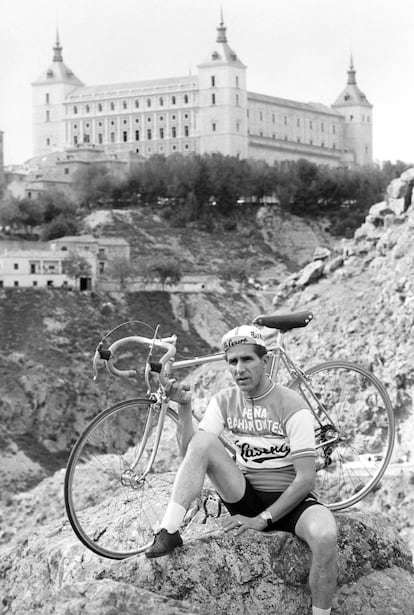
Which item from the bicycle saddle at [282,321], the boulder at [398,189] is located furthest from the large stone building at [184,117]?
the bicycle saddle at [282,321]

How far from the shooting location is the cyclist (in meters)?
7.20

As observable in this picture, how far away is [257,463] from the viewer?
7551 millimetres

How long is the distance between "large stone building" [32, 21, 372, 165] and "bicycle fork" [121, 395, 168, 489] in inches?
4488

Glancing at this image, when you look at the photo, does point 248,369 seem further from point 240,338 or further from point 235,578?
point 235,578

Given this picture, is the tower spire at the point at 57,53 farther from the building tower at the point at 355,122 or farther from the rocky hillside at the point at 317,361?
the rocky hillside at the point at 317,361

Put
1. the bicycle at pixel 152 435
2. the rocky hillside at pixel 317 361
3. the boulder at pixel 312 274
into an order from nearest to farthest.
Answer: the bicycle at pixel 152 435 < the rocky hillside at pixel 317 361 < the boulder at pixel 312 274

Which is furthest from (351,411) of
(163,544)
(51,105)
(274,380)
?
(51,105)

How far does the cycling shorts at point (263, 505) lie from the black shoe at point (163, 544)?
449 mm

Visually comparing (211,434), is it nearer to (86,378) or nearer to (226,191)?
(86,378)

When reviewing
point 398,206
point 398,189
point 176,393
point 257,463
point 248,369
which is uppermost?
point 398,189

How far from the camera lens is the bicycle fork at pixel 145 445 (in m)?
7.83

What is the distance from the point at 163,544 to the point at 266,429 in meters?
0.77

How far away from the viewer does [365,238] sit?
21.5m

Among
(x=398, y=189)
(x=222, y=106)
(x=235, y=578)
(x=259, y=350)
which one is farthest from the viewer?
(x=222, y=106)
